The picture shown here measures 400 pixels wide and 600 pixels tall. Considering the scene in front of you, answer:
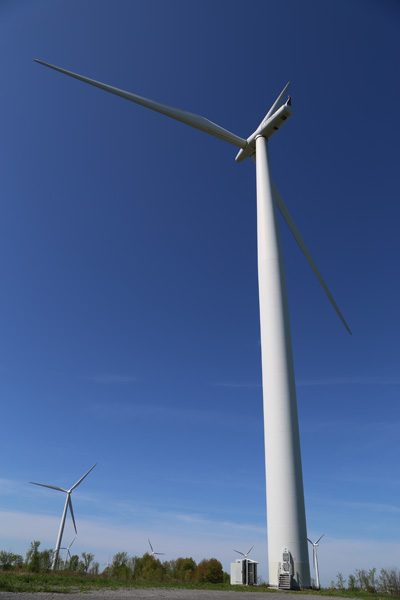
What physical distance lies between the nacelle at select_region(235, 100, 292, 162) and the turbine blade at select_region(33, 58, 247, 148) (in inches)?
30.8

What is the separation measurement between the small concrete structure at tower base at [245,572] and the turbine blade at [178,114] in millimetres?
39732

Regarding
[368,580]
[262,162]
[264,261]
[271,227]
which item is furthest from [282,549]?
[368,580]

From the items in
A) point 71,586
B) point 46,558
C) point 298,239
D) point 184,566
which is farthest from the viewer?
point 184,566

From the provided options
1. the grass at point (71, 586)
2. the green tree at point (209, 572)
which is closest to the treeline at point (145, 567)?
the green tree at point (209, 572)

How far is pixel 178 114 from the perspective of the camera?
38.8 metres

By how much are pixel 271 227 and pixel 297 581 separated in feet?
83.2

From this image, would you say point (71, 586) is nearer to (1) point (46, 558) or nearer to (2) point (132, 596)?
(2) point (132, 596)

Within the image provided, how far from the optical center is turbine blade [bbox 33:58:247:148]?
3556 centimetres

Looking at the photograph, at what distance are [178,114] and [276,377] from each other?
2912cm

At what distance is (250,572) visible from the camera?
28.2 m

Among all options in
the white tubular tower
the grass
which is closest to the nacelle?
the white tubular tower

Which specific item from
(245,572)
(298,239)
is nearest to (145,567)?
(245,572)

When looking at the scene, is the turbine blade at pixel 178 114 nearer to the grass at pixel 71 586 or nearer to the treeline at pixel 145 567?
the grass at pixel 71 586

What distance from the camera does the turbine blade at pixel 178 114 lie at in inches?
1400
